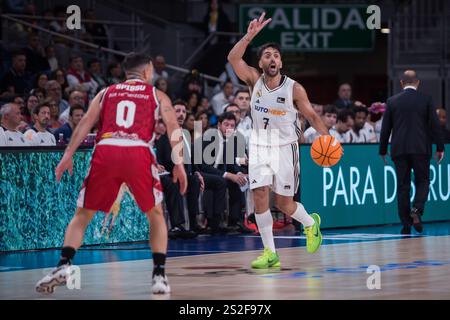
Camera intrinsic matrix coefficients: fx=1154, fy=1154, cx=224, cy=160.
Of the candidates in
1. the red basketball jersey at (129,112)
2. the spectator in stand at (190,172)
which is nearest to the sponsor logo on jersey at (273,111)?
the red basketball jersey at (129,112)

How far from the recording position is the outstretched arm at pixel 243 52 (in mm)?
12008

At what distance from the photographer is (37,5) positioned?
79.9ft

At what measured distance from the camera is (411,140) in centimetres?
1647

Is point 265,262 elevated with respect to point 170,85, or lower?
lower

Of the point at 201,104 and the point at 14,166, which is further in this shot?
the point at 201,104

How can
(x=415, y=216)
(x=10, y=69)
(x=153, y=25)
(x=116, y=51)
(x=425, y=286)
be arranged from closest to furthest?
(x=425, y=286) < (x=415, y=216) < (x=10, y=69) < (x=116, y=51) < (x=153, y=25)

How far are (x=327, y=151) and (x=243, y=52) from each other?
60.9 inches

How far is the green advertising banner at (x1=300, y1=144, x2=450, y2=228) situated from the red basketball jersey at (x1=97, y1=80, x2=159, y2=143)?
26.4 feet

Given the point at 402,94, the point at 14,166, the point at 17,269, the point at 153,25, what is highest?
the point at 153,25

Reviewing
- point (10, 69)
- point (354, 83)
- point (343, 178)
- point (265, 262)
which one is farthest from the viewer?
point (354, 83)

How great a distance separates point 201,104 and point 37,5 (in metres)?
5.16

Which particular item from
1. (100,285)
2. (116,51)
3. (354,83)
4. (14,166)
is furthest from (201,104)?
(354,83)

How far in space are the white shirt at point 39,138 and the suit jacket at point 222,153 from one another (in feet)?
8.27

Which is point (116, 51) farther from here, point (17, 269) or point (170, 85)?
point (17, 269)
